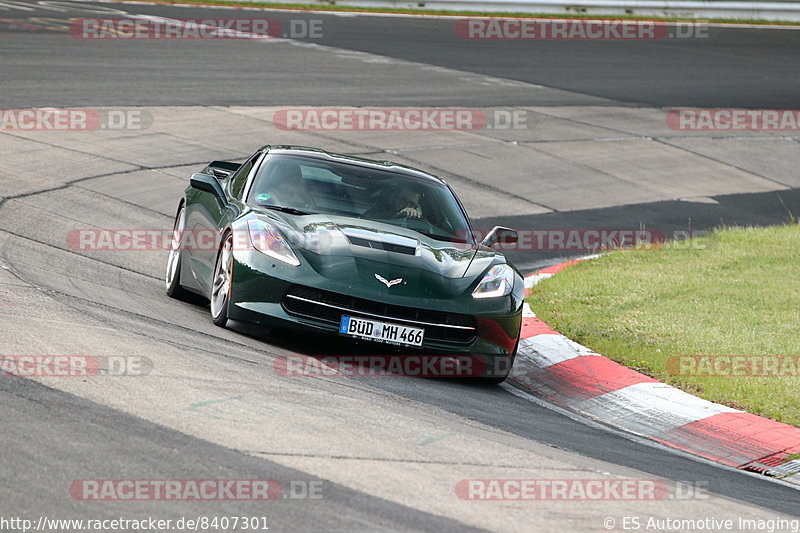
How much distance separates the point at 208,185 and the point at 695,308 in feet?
13.3

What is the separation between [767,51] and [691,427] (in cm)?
2398

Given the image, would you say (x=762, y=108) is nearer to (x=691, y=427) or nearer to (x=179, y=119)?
(x=179, y=119)

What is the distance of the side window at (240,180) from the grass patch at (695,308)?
2678mm

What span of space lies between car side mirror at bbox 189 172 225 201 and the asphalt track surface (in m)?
0.89

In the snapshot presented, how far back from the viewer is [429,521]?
454cm

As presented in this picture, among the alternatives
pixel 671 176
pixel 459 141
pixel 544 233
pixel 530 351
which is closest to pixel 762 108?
pixel 671 176

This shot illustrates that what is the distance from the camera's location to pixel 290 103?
1833cm

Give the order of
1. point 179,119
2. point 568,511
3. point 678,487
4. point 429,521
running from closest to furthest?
point 429,521
point 568,511
point 678,487
point 179,119

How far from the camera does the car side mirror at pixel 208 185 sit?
348 inches

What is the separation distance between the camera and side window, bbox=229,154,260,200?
883 cm
